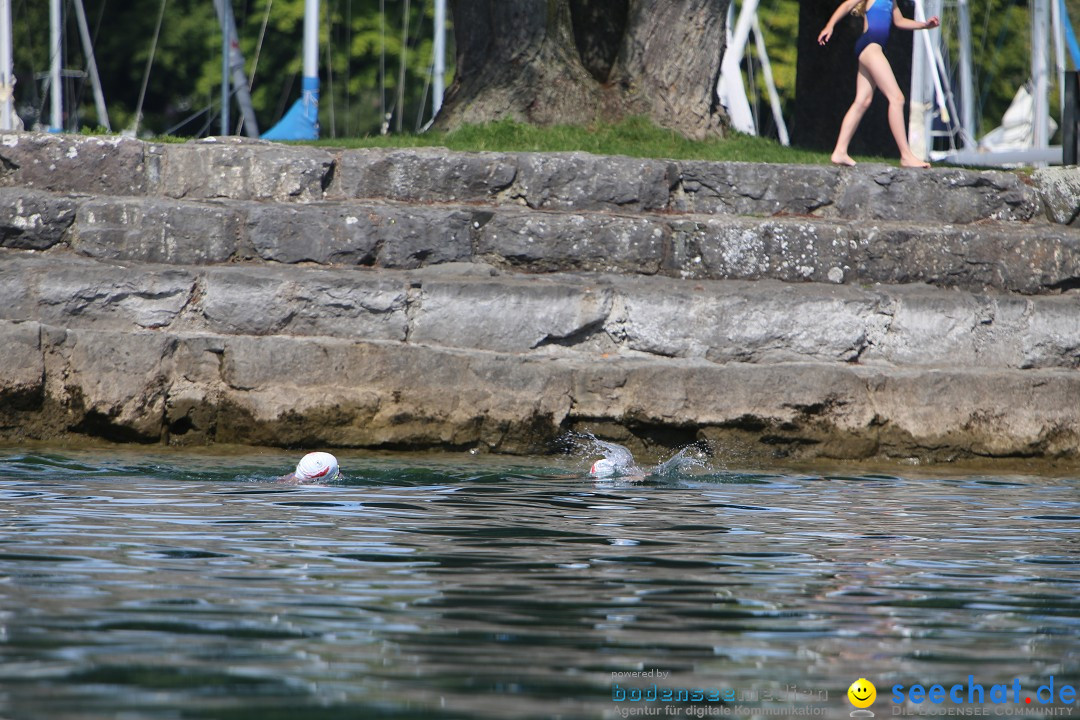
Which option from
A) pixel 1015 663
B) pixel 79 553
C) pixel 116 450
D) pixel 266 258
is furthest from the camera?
pixel 266 258

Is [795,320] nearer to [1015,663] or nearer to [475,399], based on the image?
[475,399]

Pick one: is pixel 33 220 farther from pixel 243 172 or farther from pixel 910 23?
pixel 910 23

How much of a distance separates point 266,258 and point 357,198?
723mm

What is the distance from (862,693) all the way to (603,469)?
4172 millimetres

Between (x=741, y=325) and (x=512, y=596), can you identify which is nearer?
(x=512, y=596)

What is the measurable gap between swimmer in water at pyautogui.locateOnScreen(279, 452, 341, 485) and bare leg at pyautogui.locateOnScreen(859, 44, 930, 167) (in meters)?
4.85

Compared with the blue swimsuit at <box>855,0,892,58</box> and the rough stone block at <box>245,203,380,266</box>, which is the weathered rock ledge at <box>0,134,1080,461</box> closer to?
the rough stone block at <box>245,203,380,266</box>

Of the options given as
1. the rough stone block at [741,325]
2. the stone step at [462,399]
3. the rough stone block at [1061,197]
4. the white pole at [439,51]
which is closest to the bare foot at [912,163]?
the rough stone block at [1061,197]

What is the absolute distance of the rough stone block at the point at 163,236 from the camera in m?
8.70

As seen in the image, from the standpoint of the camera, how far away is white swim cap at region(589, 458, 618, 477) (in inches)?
296

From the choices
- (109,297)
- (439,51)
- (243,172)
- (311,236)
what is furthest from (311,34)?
(109,297)

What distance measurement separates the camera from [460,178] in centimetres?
909

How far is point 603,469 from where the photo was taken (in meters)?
7.53

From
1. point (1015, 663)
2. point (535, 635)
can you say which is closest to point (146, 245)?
point (535, 635)
